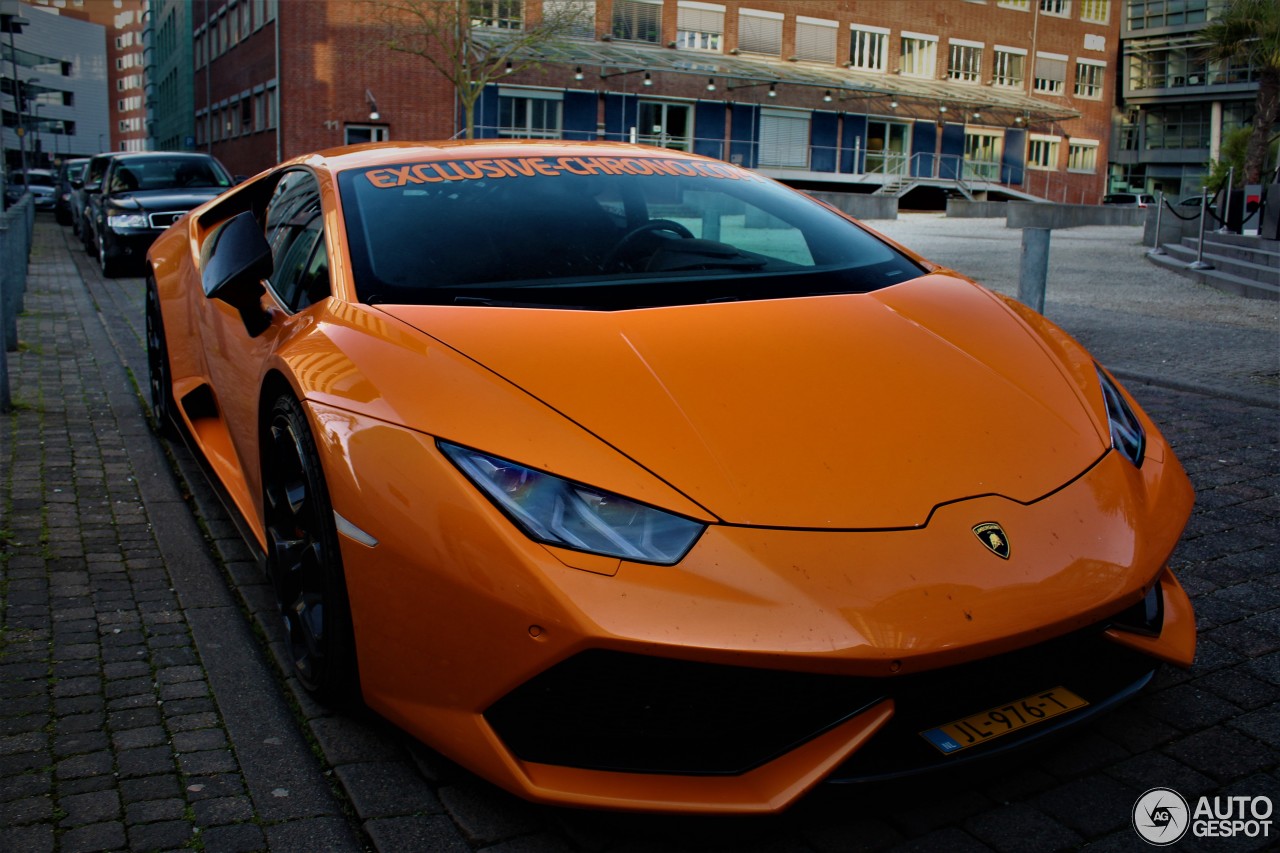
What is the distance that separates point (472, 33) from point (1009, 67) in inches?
1121

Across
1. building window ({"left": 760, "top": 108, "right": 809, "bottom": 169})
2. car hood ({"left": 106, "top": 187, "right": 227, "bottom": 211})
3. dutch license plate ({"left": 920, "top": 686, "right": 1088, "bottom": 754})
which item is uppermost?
building window ({"left": 760, "top": 108, "right": 809, "bottom": 169})

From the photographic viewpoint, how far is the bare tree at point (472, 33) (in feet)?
114

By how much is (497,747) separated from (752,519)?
2.05 feet

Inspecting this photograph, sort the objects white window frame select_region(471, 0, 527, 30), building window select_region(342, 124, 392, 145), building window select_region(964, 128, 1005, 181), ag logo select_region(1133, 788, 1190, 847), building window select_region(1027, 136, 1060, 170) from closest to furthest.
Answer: ag logo select_region(1133, 788, 1190, 847) → building window select_region(342, 124, 392, 145) → white window frame select_region(471, 0, 527, 30) → building window select_region(964, 128, 1005, 181) → building window select_region(1027, 136, 1060, 170)

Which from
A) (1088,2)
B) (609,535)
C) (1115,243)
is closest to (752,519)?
(609,535)

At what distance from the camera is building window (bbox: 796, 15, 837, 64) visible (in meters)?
48.6

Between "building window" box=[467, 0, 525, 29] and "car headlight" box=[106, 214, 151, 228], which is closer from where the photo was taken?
"car headlight" box=[106, 214, 151, 228]

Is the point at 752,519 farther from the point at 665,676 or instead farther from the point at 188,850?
the point at 188,850

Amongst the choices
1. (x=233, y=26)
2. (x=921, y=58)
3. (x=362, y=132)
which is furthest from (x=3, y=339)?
(x=921, y=58)

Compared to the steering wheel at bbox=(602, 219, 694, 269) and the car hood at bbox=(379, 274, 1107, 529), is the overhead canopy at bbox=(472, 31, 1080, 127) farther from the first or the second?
the car hood at bbox=(379, 274, 1107, 529)

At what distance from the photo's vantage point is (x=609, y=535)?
2.10m

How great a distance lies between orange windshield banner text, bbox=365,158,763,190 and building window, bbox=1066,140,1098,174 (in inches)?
2255

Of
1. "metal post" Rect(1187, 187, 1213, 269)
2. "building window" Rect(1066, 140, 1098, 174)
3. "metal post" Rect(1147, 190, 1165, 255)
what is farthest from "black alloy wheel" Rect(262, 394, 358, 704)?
"building window" Rect(1066, 140, 1098, 174)

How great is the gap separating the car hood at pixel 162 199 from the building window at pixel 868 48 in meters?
40.5
